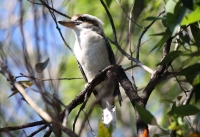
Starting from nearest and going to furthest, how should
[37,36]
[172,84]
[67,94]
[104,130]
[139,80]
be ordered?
[37,36]
[104,130]
[172,84]
[67,94]
[139,80]

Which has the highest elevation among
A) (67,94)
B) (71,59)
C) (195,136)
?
(71,59)

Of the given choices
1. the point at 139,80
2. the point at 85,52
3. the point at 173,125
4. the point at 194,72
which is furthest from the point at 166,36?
the point at 139,80

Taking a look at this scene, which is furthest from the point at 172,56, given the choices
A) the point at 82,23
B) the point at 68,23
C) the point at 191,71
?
the point at 82,23

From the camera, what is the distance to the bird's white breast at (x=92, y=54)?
364cm

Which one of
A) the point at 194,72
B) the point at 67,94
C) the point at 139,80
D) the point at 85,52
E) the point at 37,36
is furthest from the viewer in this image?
the point at 139,80

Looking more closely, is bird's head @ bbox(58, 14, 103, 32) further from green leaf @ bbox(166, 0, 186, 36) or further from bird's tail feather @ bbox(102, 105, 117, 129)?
green leaf @ bbox(166, 0, 186, 36)

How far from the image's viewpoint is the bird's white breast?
11.9ft

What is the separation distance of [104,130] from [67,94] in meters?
Answer: 4.26

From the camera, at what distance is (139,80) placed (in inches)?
250

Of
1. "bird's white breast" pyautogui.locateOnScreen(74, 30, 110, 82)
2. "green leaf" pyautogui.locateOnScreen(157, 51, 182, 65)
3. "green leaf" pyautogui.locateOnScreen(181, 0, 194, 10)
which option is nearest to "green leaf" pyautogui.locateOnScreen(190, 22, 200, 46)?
"green leaf" pyautogui.locateOnScreen(157, 51, 182, 65)

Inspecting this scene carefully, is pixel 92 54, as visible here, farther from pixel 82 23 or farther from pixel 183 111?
pixel 183 111

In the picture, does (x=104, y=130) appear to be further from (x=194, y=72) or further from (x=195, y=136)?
(x=194, y=72)

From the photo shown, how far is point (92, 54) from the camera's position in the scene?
3.64 metres

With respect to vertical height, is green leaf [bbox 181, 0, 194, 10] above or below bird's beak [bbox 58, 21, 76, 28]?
below
